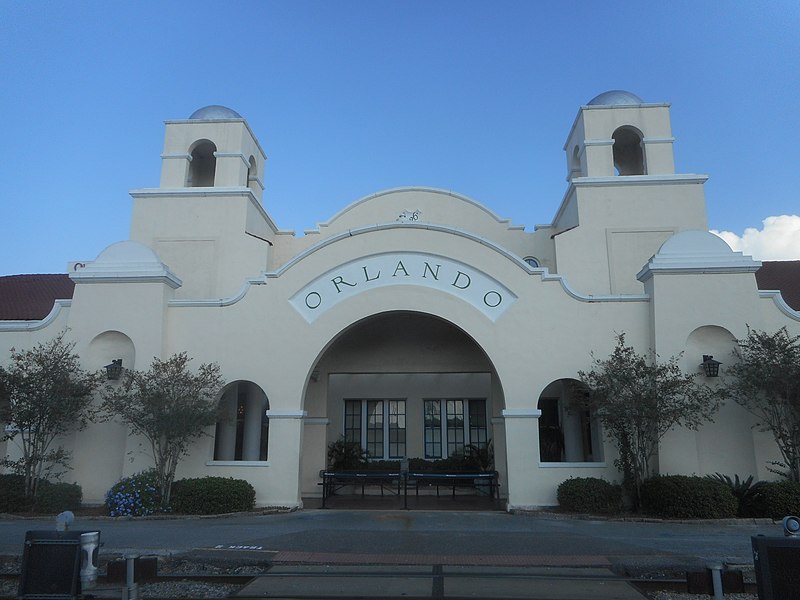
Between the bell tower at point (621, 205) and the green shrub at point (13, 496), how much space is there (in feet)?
48.0

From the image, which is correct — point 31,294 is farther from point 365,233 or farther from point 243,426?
point 365,233

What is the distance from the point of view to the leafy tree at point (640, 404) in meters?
13.3

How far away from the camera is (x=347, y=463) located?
18797mm

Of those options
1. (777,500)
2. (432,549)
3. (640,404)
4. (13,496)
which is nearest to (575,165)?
(640,404)

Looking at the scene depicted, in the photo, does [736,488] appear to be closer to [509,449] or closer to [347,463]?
[509,449]

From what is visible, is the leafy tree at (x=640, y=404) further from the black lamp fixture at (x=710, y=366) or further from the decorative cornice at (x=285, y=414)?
the decorative cornice at (x=285, y=414)

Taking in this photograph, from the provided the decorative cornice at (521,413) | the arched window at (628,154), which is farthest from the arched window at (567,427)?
the arched window at (628,154)

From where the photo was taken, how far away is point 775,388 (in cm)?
1302

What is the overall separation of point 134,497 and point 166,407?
1.97m

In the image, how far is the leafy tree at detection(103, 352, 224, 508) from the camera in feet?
45.6

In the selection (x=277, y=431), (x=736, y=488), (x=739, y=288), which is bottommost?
(x=736, y=488)

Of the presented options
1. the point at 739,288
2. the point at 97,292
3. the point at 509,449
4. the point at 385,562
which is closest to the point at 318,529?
the point at 385,562

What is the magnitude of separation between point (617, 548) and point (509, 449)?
4859mm

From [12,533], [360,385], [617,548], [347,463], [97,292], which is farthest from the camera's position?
[360,385]
